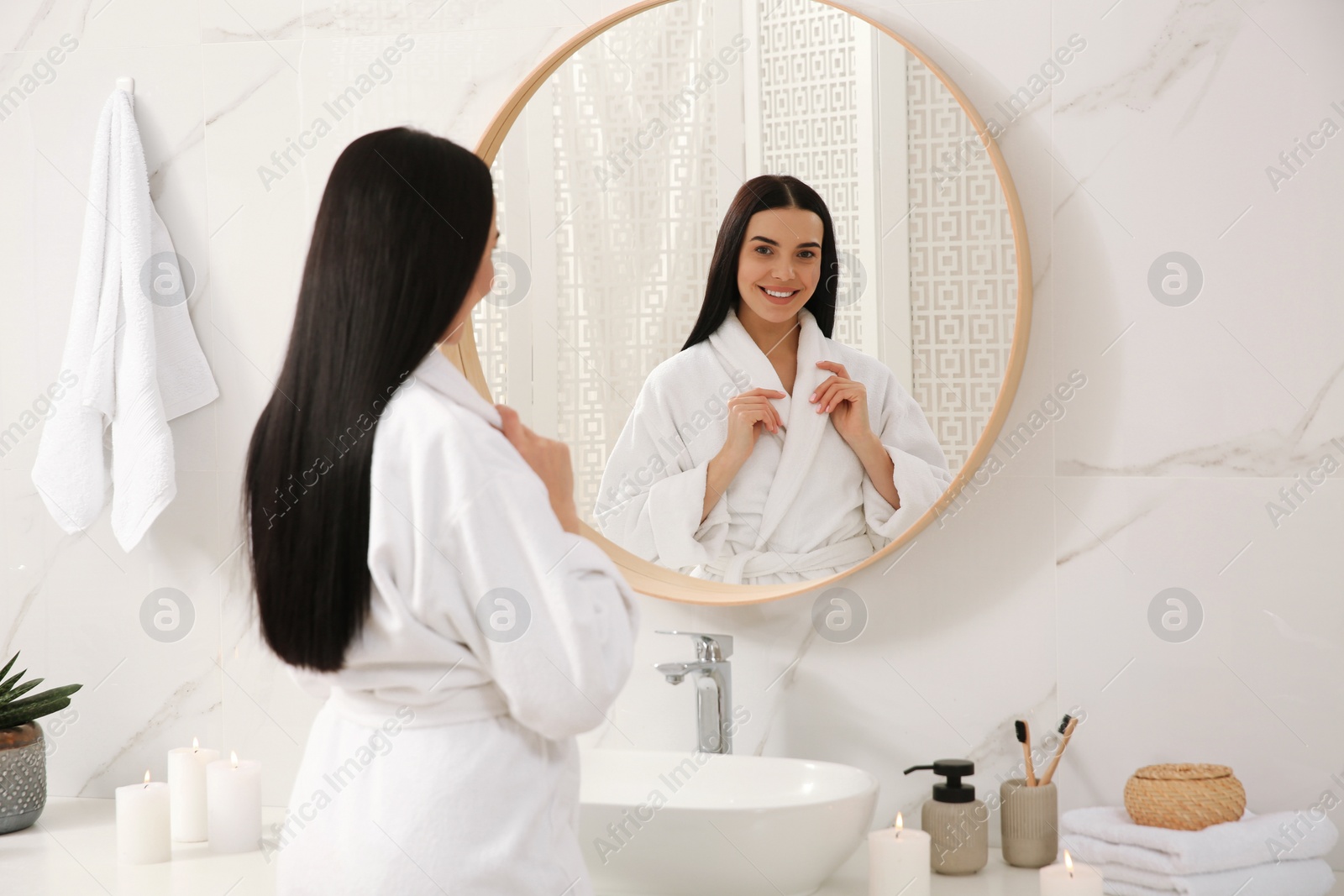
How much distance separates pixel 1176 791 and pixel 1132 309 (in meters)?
0.50

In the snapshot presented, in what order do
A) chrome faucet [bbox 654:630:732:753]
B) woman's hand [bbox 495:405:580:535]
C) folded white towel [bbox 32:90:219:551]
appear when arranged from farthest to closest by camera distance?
folded white towel [bbox 32:90:219:551] → chrome faucet [bbox 654:630:732:753] → woman's hand [bbox 495:405:580:535]

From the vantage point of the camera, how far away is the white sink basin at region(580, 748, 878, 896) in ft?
3.76

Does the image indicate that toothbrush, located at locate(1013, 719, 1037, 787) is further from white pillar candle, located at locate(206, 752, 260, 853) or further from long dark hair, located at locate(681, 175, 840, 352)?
white pillar candle, located at locate(206, 752, 260, 853)

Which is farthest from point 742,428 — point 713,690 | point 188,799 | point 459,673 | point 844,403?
point 188,799

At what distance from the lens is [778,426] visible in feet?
4.43

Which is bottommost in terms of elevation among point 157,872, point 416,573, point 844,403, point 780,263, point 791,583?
point 157,872

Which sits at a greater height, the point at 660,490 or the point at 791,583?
the point at 660,490

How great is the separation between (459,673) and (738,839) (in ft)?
1.33

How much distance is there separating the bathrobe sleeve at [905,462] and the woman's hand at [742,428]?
116 millimetres

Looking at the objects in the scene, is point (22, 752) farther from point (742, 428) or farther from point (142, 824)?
point (742, 428)

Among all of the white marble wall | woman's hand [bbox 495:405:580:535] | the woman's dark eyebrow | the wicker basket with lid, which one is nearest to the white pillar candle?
the white marble wall

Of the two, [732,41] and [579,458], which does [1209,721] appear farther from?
[732,41]

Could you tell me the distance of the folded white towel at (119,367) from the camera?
1.49 m

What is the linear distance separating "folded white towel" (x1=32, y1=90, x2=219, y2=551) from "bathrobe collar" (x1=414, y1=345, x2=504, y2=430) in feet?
2.43
